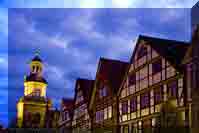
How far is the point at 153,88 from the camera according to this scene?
39.8 meters

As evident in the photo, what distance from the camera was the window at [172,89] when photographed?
36.5m

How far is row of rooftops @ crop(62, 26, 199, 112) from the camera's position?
38.4 meters

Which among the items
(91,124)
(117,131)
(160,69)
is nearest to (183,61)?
(160,69)

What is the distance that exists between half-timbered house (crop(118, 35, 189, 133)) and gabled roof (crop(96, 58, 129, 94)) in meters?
2.17

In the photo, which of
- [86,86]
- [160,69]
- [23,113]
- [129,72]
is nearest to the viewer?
[160,69]

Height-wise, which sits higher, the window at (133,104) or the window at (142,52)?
the window at (142,52)

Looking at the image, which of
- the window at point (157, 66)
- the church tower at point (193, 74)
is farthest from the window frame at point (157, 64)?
the church tower at point (193, 74)

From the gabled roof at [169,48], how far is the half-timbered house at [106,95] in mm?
6569

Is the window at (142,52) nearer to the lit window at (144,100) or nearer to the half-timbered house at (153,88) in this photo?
the half-timbered house at (153,88)

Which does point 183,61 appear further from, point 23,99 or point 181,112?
point 23,99

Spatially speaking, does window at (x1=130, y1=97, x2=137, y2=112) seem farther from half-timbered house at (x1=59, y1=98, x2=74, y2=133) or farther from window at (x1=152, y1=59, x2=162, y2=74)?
half-timbered house at (x1=59, y1=98, x2=74, y2=133)

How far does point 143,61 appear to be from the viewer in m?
42.1

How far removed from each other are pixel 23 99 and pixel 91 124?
115 feet

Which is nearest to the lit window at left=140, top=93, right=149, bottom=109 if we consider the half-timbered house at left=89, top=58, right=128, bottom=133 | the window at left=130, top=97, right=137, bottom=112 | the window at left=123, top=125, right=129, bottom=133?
the window at left=130, top=97, right=137, bottom=112
